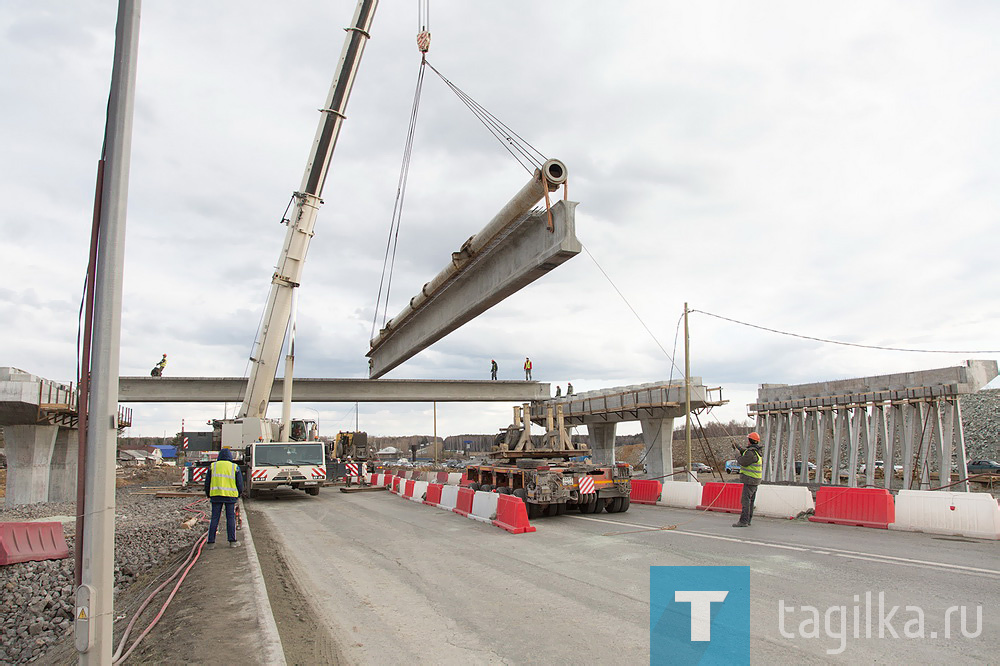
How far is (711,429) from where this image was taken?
92.1m

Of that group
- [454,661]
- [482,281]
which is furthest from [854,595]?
[482,281]

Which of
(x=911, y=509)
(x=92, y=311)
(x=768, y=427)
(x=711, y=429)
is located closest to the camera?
(x=92, y=311)

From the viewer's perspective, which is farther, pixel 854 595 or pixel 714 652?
pixel 854 595

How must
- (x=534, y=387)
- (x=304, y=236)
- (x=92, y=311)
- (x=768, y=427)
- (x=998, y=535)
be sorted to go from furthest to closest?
(x=534, y=387), (x=768, y=427), (x=304, y=236), (x=998, y=535), (x=92, y=311)

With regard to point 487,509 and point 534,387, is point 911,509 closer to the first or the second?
point 487,509

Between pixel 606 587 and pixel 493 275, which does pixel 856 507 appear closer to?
pixel 606 587

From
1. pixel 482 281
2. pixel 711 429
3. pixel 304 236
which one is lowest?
pixel 711 429

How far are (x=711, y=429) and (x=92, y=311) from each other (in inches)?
3746

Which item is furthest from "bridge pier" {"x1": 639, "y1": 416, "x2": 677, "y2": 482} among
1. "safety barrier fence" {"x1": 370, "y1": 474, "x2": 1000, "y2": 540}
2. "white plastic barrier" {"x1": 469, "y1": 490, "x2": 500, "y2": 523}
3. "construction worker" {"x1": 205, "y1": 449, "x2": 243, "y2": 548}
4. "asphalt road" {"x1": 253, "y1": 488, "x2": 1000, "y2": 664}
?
"construction worker" {"x1": 205, "y1": 449, "x2": 243, "y2": 548}

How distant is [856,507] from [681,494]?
4752 mm

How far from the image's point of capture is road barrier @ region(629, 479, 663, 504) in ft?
55.8

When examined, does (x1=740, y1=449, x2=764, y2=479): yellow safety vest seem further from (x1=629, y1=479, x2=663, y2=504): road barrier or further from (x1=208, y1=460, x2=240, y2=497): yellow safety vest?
(x1=208, y1=460, x2=240, y2=497): yellow safety vest

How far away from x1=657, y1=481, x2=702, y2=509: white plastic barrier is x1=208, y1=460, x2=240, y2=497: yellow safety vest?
1035cm

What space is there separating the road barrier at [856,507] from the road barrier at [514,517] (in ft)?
18.4
